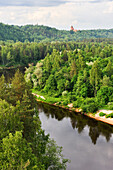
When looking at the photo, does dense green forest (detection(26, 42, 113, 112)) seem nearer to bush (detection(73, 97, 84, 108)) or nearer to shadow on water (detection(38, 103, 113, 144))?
bush (detection(73, 97, 84, 108))

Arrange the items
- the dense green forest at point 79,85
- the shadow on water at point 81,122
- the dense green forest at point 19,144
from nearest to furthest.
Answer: the dense green forest at point 19,144
the shadow on water at point 81,122
the dense green forest at point 79,85

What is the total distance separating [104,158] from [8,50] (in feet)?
419

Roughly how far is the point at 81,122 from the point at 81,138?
8997 mm

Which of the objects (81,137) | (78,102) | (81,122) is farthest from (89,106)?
(81,137)

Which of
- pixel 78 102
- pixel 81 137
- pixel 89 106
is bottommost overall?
pixel 81 137

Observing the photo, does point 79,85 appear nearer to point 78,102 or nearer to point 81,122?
point 78,102

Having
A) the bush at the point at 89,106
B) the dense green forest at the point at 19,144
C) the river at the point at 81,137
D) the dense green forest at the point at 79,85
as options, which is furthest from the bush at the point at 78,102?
the dense green forest at the point at 19,144

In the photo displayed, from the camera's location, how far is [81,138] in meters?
44.9

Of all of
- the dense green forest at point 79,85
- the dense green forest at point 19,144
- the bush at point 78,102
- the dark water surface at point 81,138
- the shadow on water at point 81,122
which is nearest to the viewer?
the dense green forest at point 19,144

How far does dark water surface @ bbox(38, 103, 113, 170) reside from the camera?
1422 inches

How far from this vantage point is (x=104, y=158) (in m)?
37.1

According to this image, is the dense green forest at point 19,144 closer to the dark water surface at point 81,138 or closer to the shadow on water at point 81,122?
the dark water surface at point 81,138

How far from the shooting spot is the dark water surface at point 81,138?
36125mm

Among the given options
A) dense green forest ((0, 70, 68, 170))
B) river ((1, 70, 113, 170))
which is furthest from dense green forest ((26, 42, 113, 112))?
dense green forest ((0, 70, 68, 170))
